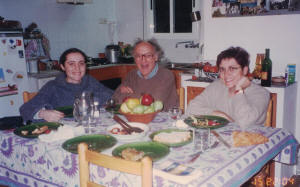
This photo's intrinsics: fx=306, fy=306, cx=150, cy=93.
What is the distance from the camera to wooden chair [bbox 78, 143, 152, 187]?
1007mm

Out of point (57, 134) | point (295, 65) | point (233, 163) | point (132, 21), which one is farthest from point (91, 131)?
point (132, 21)


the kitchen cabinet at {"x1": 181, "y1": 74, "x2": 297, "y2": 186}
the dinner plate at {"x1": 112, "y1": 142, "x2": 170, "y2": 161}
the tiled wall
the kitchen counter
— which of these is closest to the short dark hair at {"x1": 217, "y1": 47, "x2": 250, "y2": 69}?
the kitchen cabinet at {"x1": 181, "y1": 74, "x2": 297, "y2": 186}

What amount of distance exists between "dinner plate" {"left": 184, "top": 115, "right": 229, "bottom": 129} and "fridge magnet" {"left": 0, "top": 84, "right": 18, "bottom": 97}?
2.60 m

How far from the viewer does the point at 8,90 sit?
3.62m

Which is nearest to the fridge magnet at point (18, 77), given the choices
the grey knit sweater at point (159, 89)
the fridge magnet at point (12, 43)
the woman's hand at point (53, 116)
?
the fridge magnet at point (12, 43)

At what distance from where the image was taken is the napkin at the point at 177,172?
1.07 meters

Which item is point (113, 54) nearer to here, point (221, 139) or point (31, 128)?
point (31, 128)

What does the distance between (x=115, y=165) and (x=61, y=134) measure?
24.4 inches

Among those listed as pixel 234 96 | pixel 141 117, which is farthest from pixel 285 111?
pixel 141 117

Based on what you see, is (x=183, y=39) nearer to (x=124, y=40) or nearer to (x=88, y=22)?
(x=124, y=40)

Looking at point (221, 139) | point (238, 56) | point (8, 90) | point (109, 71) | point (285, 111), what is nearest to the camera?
point (221, 139)

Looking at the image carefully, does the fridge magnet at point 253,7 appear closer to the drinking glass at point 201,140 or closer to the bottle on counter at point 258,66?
the bottle on counter at point 258,66

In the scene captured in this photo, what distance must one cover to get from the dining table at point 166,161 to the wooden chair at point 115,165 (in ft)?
0.34

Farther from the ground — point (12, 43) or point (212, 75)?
point (12, 43)
